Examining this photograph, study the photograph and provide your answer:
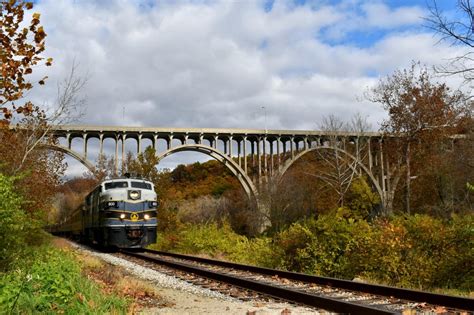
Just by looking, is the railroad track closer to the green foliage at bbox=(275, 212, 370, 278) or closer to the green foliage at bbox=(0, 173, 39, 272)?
the green foliage at bbox=(275, 212, 370, 278)

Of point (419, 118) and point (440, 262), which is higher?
point (419, 118)

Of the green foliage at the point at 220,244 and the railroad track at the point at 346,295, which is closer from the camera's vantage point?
the railroad track at the point at 346,295

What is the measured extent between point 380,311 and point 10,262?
6518 mm

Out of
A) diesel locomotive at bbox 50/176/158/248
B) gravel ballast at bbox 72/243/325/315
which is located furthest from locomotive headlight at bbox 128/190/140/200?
gravel ballast at bbox 72/243/325/315

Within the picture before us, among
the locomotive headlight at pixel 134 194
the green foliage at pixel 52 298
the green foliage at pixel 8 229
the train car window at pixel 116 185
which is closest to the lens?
the green foliage at pixel 52 298

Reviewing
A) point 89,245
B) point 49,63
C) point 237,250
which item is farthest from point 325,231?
point 89,245

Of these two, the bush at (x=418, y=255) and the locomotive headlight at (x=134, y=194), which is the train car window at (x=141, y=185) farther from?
the bush at (x=418, y=255)

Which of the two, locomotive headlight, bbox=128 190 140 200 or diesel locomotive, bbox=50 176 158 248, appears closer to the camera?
diesel locomotive, bbox=50 176 158 248

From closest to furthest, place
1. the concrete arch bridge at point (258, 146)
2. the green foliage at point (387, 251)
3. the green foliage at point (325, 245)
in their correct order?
the green foliage at point (387, 251) → the green foliage at point (325, 245) → the concrete arch bridge at point (258, 146)

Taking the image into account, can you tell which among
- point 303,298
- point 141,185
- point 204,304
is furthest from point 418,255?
point 141,185

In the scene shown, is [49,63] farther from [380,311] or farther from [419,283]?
[419,283]

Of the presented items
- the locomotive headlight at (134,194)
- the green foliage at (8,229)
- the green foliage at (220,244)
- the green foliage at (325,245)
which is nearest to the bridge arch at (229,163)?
the green foliage at (220,244)

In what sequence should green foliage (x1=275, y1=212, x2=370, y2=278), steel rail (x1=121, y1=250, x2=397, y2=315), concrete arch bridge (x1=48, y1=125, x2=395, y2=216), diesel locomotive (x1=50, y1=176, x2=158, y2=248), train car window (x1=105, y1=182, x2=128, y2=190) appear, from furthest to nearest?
concrete arch bridge (x1=48, y1=125, x2=395, y2=216) → train car window (x1=105, y1=182, x2=128, y2=190) → diesel locomotive (x1=50, y1=176, x2=158, y2=248) → green foliage (x1=275, y1=212, x2=370, y2=278) → steel rail (x1=121, y1=250, x2=397, y2=315)

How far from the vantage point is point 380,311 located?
5.25m
